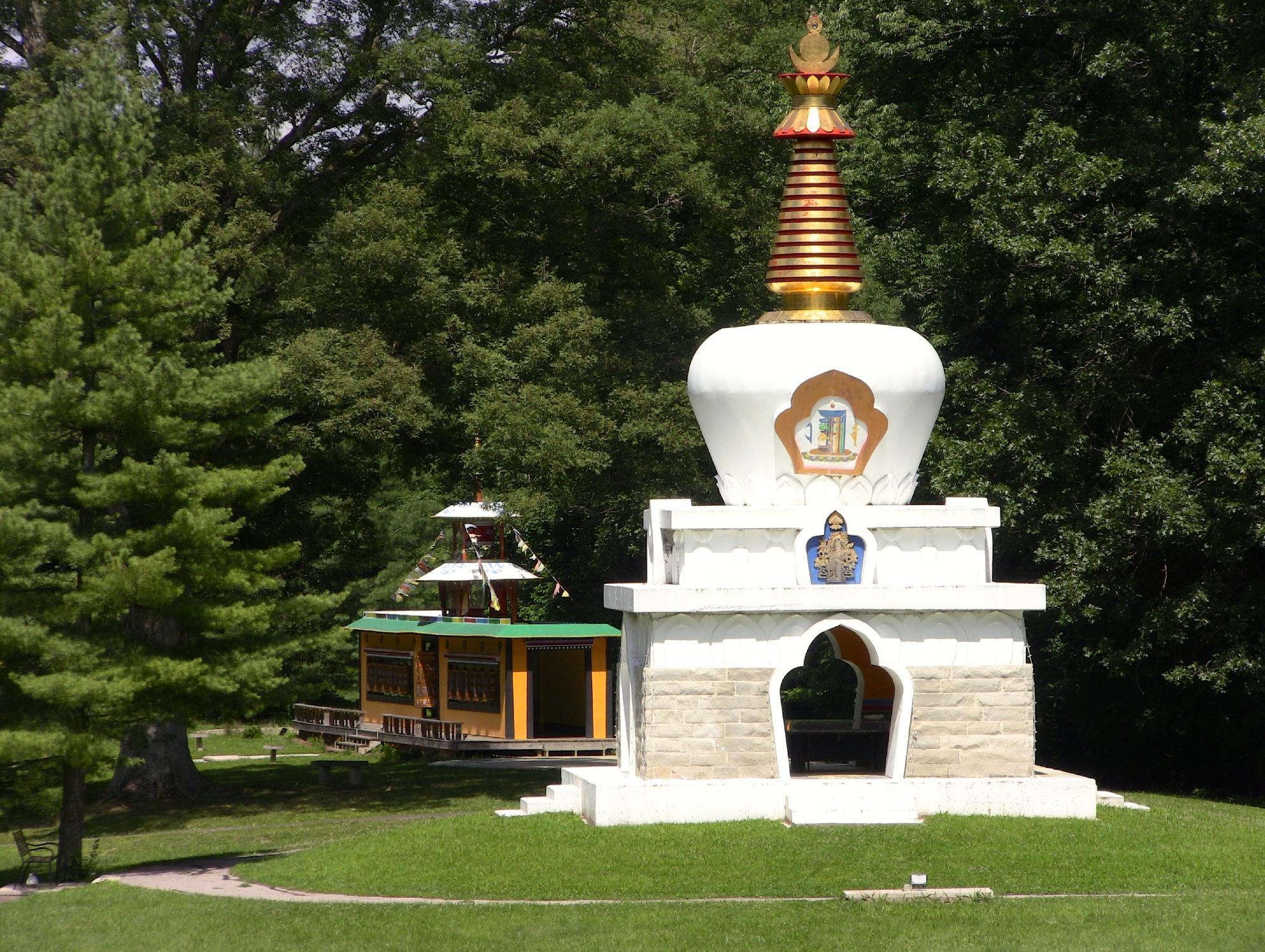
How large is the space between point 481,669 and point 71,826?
14.3m

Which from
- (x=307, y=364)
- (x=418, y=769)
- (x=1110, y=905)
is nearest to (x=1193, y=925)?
(x=1110, y=905)

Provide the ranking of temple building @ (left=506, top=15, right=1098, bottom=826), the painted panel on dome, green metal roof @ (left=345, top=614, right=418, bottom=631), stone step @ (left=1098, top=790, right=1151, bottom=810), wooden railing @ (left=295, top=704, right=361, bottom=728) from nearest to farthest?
temple building @ (left=506, top=15, right=1098, bottom=826)
the painted panel on dome
stone step @ (left=1098, top=790, right=1151, bottom=810)
green metal roof @ (left=345, top=614, right=418, bottom=631)
wooden railing @ (left=295, top=704, right=361, bottom=728)

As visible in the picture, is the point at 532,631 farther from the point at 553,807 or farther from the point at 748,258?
the point at 553,807

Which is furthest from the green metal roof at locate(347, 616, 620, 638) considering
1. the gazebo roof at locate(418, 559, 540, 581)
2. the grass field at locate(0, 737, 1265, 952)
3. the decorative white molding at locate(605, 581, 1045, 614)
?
the decorative white molding at locate(605, 581, 1045, 614)

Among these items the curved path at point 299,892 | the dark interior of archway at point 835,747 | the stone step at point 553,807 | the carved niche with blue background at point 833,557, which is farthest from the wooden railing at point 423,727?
the carved niche with blue background at point 833,557

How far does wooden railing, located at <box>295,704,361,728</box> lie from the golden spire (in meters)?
18.5

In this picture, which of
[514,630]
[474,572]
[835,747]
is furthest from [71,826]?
[474,572]

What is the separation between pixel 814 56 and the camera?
20.2 meters

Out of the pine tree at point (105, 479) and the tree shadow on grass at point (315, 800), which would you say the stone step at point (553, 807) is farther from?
the tree shadow on grass at point (315, 800)

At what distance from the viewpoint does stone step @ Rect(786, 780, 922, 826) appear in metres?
17.8

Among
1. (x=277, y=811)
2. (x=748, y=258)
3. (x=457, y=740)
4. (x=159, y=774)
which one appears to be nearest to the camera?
(x=277, y=811)

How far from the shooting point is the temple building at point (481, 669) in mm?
31062

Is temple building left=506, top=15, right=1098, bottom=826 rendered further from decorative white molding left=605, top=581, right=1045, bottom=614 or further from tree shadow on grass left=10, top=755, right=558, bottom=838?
tree shadow on grass left=10, top=755, right=558, bottom=838

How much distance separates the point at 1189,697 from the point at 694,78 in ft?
45.2
